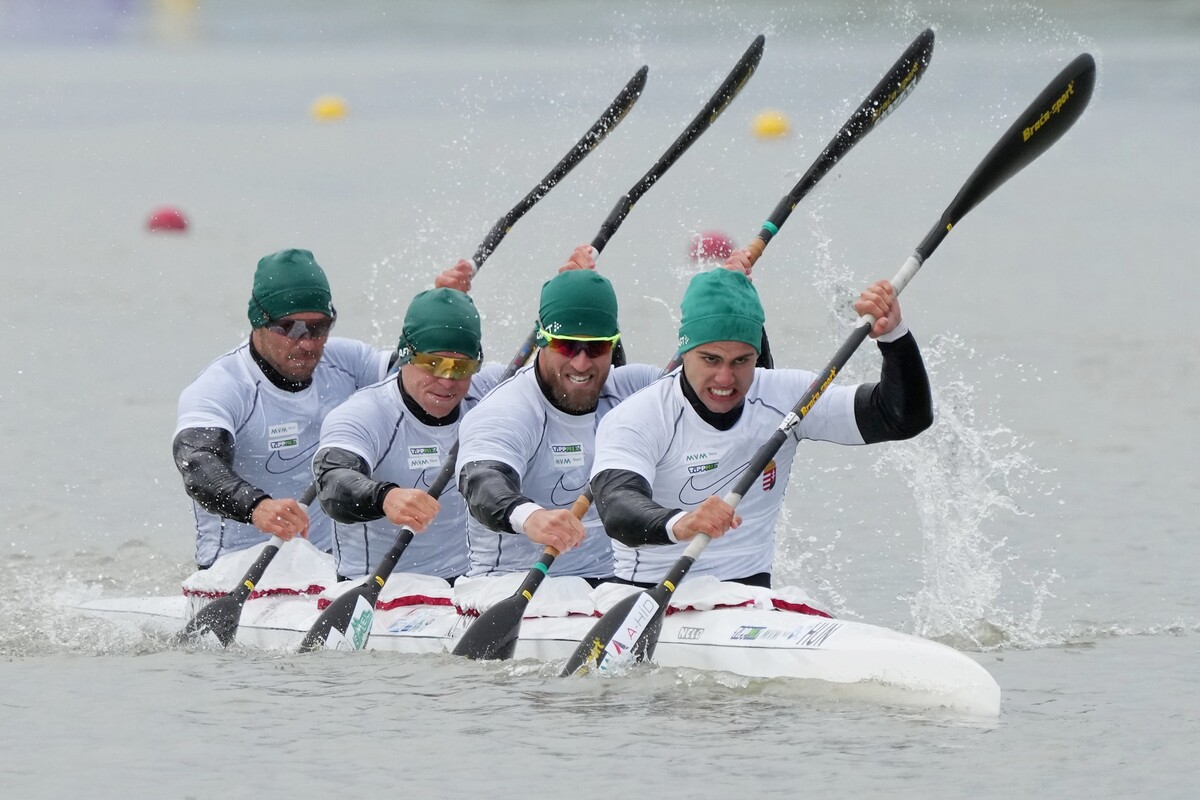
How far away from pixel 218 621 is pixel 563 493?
1.88 metres

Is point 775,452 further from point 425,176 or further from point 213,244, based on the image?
point 425,176

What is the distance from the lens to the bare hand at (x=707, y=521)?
289 inches

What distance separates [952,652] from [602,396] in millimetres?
2112

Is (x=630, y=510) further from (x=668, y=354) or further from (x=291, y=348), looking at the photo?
(x=668, y=354)

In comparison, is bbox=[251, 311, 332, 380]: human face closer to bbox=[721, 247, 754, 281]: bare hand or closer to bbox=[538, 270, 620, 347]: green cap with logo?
bbox=[538, 270, 620, 347]: green cap with logo

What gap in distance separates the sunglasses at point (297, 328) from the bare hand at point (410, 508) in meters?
1.39

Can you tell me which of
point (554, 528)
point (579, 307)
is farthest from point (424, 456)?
point (554, 528)

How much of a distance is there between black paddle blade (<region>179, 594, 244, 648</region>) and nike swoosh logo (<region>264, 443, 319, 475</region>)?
2.29 ft

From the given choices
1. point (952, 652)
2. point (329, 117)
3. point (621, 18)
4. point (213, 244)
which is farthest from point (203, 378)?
point (621, 18)

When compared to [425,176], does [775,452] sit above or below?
below

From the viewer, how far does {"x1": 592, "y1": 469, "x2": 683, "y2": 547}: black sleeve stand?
7.35 meters

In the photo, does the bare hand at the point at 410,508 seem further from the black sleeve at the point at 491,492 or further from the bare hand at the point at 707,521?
the bare hand at the point at 707,521

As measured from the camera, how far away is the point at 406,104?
138ft

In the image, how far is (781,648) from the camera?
24.5ft
